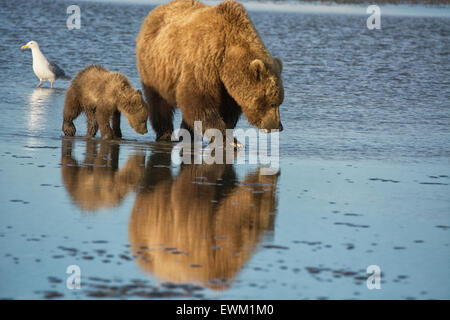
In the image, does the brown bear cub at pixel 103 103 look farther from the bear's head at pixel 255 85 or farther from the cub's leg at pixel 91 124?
the bear's head at pixel 255 85

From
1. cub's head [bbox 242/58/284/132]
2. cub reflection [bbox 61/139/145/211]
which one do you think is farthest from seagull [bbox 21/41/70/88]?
cub's head [bbox 242/58/284/132]

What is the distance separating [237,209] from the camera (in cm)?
673

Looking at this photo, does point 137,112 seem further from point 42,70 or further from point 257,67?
point 42,70

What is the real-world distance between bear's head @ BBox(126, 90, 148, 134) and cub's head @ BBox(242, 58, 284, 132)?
1.44m

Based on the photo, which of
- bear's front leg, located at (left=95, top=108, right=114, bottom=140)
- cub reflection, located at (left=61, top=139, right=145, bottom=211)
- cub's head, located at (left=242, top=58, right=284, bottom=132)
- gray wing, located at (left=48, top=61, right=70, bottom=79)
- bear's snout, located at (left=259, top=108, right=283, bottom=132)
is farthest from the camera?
gray wing, located at (left=48, top=61, right=70, bottom=79)

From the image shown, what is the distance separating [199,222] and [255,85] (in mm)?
3406

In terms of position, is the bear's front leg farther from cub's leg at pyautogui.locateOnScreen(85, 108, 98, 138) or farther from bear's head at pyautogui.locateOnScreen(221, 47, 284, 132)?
bear's head at pyautogui.locateOnScreen(221, 47, 284, 132)

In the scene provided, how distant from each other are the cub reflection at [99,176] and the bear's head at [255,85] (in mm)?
1296

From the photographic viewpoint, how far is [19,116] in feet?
37.1

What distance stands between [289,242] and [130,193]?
1.77 meters

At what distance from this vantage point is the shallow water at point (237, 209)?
5.08m

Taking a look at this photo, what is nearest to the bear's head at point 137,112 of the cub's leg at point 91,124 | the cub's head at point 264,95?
the cub's leg at point 91,124

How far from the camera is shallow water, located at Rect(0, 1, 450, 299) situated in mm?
5078
